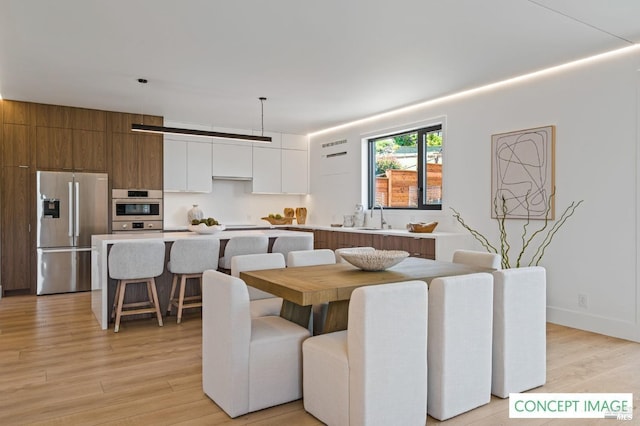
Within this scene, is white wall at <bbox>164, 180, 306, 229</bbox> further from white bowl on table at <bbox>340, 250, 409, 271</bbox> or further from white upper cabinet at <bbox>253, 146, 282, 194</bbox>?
white bowl on table at <bbox>340, 250, 409, 271</bbox>

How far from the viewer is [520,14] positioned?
10.0ft

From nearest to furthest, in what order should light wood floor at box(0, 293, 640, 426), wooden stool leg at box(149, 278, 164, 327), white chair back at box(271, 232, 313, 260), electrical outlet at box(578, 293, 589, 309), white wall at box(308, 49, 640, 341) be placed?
light wood floor at box(0, 293, 640, 426)
white wall at box(308, 49, 640, 341)
electrical outlet at box(578, 293, 589, 309)
wooden stool leg at box(149, 278, 164, 327)
white chair back at box(271, 232, 313, 260)

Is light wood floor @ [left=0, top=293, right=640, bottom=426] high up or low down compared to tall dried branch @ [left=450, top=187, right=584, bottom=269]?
down

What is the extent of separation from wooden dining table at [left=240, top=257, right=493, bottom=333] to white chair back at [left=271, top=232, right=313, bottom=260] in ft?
5.39

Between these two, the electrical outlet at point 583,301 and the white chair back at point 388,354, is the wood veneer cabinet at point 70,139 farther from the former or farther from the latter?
the electrical outlet at point 583,301

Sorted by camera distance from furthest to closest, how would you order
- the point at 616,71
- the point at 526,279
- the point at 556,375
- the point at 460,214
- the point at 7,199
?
1. the point at 7,199
2. the point at 460,214
3. the point at 616,71
4. the point at 556,375
5. the point at 526,279

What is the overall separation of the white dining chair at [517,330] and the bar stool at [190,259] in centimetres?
273

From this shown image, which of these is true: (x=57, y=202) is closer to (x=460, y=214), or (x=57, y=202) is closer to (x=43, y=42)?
(x=43, y=42)

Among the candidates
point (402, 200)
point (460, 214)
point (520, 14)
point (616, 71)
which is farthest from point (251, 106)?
point (616, 71)

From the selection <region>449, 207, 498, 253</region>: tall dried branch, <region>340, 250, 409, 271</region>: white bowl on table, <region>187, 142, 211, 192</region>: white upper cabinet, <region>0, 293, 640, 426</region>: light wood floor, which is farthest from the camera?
<region>187, 142, 211, 192</region>: white upper cabinet

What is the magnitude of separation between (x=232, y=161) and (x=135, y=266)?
11.7 feet

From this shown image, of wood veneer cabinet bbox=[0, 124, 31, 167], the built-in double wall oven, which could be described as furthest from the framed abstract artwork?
wood veneer cabinet bbox=[0, 124, 31, 167]

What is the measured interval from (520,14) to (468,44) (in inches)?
22.9

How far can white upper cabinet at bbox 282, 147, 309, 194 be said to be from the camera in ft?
25.9
